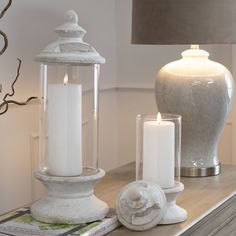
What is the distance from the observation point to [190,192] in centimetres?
146

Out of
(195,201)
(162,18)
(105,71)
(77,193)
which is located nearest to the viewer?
(77,193)

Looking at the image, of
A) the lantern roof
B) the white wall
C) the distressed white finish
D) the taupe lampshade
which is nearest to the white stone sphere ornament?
the distressed white finish

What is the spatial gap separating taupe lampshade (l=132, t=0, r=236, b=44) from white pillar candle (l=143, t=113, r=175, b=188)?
343 millimetres

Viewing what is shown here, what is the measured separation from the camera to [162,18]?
1.52 meters

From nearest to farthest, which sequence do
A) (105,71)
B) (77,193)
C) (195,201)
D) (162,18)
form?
(77,193), (195,201), (162,18), (105,71)

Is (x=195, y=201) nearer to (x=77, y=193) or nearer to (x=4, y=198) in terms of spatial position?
(x=77, y=193)

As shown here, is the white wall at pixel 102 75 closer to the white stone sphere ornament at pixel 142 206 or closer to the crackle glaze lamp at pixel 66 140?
the crackle glaze lamp at pixel 66 140

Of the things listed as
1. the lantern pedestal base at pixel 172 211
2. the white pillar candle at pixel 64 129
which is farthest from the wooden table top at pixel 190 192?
the white pillar candle at pixel 64 129

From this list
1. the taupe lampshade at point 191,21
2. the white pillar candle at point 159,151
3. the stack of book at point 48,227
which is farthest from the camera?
the taupe lampshade at point 191,21

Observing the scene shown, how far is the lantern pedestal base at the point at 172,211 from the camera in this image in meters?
1.19

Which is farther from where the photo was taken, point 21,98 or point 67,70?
point 21,98

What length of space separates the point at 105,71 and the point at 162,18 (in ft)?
2.27

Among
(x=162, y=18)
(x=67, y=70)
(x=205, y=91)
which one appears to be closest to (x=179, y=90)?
(x=205, y=91)

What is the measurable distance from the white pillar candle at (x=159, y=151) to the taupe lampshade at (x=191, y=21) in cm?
34
